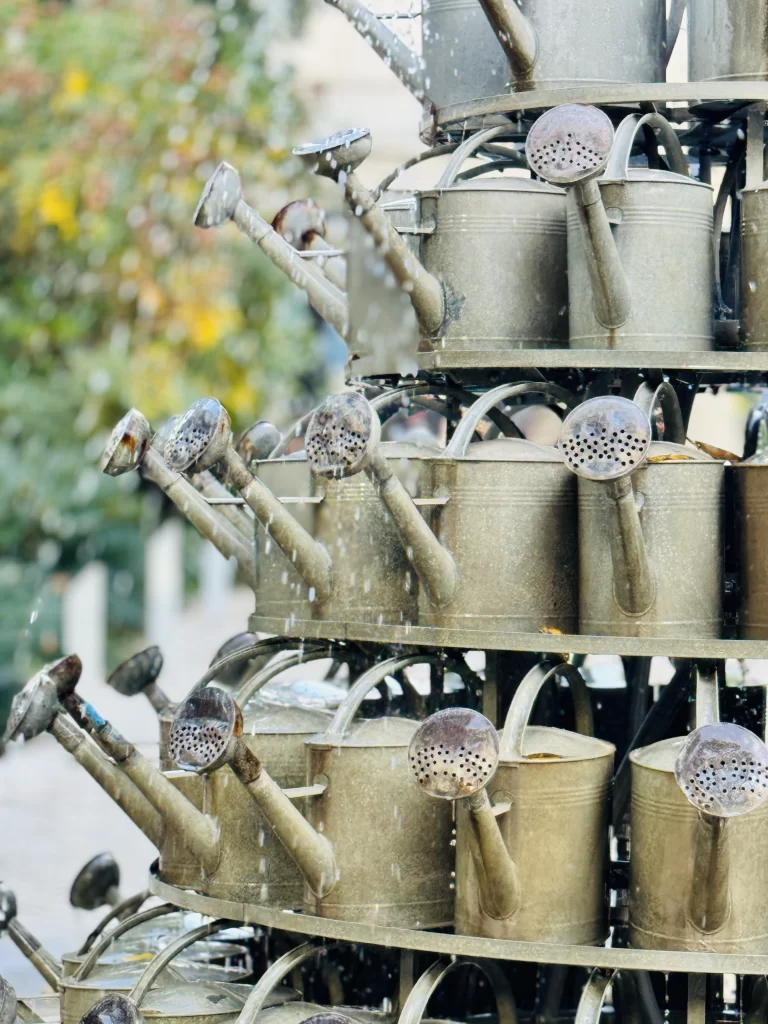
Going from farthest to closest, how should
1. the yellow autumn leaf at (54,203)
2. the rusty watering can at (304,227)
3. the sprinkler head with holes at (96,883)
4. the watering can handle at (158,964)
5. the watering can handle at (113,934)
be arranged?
the yellow autumn leaf at (54,203) < the sprinkler head with holes at (96,883) < the rusty watering can at (304,227) < the watering can handle at (113,934) < the watering can handle at (158,964)

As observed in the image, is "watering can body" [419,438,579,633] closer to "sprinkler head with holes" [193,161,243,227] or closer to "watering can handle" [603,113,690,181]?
"watering can handle" [603,113,690,181]

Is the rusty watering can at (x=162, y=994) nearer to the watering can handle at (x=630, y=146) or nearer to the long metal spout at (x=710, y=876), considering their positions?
the long metal spout at (x=710, y=876)

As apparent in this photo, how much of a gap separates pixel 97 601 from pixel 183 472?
563 centimetres

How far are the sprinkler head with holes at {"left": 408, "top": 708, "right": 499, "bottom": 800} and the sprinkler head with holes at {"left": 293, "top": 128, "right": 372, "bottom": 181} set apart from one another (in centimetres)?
84

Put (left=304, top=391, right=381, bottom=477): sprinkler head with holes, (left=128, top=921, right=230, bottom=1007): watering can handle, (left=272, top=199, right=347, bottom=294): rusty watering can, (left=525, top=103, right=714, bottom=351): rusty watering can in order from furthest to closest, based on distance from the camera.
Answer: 1. (left=272, top=199, right=347, bottom=294): rusty watering can
2. (left=128, top=921, right=230, bottom=1007): watering can handle
3. (left=525, top=103, right=714, bottom=351): rusty watering can
4. (left=304, top=391, right=381, bottom=477): sprinkler head with holes

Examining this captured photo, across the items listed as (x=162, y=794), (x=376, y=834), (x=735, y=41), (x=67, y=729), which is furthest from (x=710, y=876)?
(x=735, y=41)

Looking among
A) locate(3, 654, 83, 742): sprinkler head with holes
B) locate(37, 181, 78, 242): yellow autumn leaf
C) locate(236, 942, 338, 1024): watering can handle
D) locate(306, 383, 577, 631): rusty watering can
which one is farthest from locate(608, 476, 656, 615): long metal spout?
locate(37, 181, 78, 242): yellow autumn leaf

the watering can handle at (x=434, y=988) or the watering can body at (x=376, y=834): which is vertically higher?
the watering can body at (x=376, y=834)

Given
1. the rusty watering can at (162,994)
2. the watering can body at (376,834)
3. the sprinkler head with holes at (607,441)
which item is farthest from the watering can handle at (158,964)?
the sprinkler head with holes at (607,441)

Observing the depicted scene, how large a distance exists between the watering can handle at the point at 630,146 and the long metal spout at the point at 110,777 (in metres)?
1.27

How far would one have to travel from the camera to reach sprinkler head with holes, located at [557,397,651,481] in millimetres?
2361

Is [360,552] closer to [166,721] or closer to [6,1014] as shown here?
[166,721]

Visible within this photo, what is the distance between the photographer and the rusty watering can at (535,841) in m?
2.46

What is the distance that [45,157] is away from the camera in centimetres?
713
